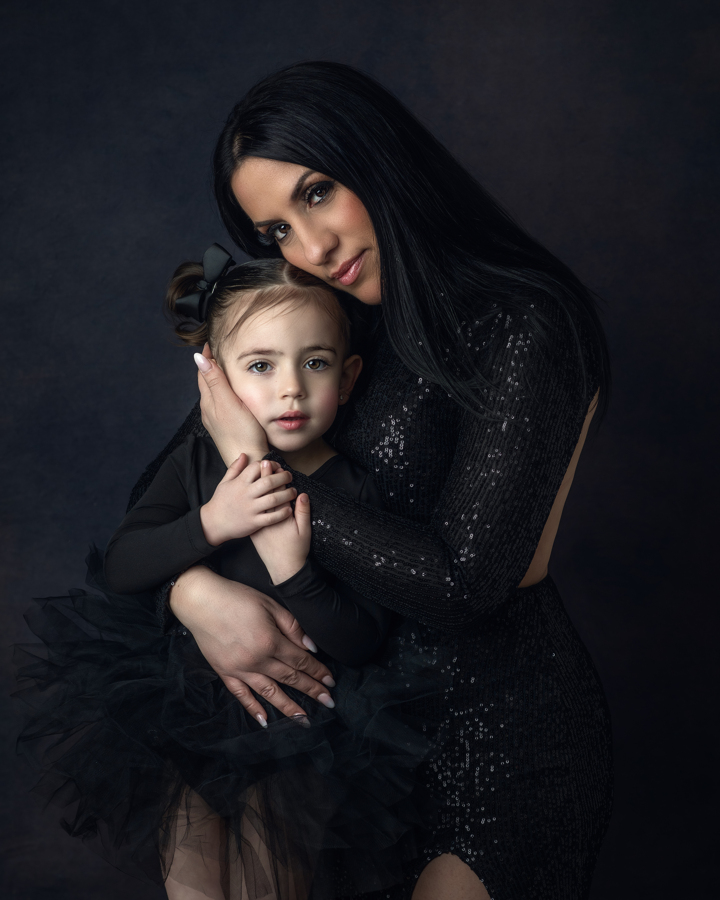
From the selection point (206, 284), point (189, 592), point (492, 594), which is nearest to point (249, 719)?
point (189, 592)

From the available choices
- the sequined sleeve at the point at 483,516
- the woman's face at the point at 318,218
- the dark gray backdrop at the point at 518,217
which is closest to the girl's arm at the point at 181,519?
the sequined sleeve at the point at 483,516

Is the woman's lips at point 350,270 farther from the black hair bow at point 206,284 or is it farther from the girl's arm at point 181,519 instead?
the girl's arm at point 181,519

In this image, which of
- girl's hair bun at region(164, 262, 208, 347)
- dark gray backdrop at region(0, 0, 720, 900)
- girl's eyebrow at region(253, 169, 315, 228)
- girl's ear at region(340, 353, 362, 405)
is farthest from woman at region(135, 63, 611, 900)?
dark gray backdrop at region(0, 0, 720, 900)

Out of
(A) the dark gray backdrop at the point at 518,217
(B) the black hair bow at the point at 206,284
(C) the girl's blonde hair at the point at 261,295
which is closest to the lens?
(C) the girl's blonde hair at the point at 261,295

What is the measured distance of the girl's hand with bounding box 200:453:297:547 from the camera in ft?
4.90

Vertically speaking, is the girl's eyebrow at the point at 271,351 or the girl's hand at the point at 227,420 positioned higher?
the girl's eyebrow at the point at 271,351

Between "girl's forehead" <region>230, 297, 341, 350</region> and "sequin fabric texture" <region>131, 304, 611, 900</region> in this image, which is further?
"girl's forehead" <region>230, 297, 341, 350</region>

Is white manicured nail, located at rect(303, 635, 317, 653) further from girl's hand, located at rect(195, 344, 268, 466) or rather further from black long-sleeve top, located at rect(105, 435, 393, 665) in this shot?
girl's hand, located at rect(195, 344, 268, 466)

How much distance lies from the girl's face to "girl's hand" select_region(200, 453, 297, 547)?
176 millimetres

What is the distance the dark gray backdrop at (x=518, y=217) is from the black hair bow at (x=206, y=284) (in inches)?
40.0

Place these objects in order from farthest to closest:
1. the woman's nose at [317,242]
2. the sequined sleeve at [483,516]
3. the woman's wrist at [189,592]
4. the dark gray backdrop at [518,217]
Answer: the dark gray backdrop at [518,217], the woman's nose at [317,242], the woman's wrist at [189,592], the sequined sleeve at [483,516]

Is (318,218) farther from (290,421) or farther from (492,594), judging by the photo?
(492,594)

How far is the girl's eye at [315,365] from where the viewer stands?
5.74 ft

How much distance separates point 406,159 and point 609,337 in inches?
54.8
